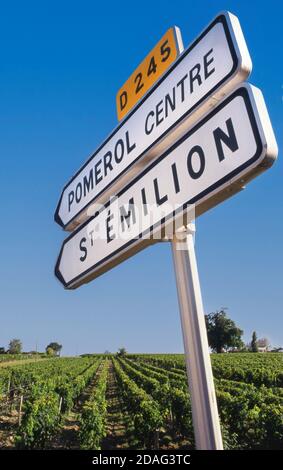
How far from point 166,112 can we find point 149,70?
0.46 metres

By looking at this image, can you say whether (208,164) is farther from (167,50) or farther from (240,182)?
(167,50)

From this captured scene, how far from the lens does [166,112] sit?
5.65ft

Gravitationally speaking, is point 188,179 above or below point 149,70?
below

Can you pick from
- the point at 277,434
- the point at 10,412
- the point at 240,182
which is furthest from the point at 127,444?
the point at 240,182

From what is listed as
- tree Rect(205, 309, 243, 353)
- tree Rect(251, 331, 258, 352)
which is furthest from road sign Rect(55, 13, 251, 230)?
tree Rect(251, 331, 258, 352)

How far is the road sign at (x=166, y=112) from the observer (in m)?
1.42

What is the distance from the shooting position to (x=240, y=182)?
48.9 inches

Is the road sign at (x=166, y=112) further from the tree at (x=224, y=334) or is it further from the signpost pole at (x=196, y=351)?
the tree at (x=224, y=334)

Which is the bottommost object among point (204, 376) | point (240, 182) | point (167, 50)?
point (204, 376)

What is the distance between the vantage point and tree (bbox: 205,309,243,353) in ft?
274

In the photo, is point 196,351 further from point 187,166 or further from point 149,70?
point 149,70

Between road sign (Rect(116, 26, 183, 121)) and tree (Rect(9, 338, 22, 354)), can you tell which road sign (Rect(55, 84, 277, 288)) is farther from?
tree (Rect(9, 338, 22, 354))

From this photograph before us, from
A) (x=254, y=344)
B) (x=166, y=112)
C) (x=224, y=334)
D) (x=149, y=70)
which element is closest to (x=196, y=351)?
(x=166, y=112)
